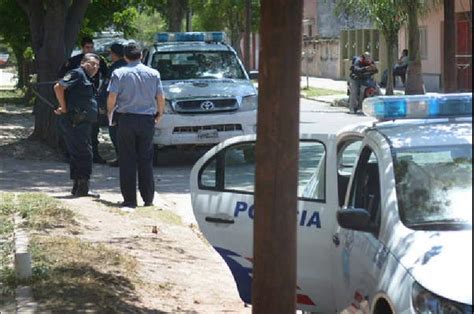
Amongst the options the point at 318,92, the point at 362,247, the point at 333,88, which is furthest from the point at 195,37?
the point at 333,88

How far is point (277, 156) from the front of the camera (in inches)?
199

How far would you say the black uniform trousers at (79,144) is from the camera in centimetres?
1148

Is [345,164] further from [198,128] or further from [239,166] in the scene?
[198,128]

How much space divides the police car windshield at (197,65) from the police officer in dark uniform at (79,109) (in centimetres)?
549

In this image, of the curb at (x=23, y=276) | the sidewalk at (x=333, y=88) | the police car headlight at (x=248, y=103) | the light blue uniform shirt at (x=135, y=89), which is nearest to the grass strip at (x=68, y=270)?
the curb at (x=23, y=276)

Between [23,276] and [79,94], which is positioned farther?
[79,94]

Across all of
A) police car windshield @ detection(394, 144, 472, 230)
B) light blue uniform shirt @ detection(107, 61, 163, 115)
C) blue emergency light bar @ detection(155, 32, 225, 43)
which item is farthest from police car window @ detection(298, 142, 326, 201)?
blue emergency light bar @ detection(155, 32, 225, 43)

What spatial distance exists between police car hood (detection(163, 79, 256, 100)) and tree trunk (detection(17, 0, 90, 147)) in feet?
5.86

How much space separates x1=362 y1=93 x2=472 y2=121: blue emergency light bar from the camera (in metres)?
6.18

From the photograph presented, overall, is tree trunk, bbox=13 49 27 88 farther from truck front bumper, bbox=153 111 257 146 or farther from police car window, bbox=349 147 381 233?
police car window, bbox=349 147 381 233

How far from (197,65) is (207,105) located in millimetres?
1283

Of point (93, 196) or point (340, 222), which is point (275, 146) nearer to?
point (340, 222)

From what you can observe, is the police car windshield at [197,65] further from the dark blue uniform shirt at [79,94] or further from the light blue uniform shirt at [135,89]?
the light blue uniform shirt at [135,89]

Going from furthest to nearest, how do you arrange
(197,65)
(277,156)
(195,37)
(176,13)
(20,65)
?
(20,65)
(176,13)
(195,37)
(197,65)
(277,156)
